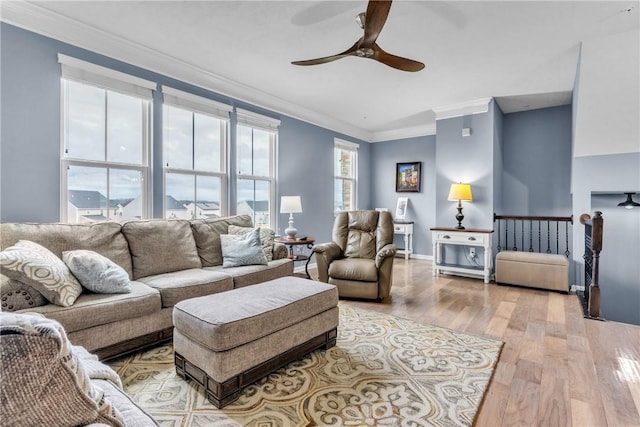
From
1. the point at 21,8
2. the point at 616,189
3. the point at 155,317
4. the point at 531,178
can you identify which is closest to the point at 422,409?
the point at 155,317

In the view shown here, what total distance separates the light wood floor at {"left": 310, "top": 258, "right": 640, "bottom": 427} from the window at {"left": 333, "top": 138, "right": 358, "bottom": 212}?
252cm

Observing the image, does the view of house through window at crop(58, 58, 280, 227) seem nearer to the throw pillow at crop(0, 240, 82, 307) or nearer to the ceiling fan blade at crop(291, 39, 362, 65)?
the throw pillow at crop(0, 240, 82, 307)

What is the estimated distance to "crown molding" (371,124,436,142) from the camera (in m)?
6.32

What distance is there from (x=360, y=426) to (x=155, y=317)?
169 cm

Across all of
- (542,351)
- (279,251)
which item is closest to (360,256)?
(279,251)

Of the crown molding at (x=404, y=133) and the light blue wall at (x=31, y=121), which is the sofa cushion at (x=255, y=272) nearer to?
the light blue wall at (x=31, y=121)

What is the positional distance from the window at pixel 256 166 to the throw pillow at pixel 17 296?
8.22 feet

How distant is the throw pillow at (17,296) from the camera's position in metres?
1.95

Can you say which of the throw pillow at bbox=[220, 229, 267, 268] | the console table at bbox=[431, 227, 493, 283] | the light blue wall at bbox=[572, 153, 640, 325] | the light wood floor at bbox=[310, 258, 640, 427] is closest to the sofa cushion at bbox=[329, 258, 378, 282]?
the light wood floor at bbox=[310, 258, 640, 427]

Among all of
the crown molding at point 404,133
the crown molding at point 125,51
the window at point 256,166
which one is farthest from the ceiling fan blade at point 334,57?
the crown molding at point 404,133

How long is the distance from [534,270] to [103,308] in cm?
477

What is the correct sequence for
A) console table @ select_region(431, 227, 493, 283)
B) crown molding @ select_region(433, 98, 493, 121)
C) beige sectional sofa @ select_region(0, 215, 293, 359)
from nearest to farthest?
beige sectional sofa @ select_region(0, 215, 293, 359) < console table @ select_region(431, 227, 493, 283) < crown molding @ select_region(433, 98, 493, 121)

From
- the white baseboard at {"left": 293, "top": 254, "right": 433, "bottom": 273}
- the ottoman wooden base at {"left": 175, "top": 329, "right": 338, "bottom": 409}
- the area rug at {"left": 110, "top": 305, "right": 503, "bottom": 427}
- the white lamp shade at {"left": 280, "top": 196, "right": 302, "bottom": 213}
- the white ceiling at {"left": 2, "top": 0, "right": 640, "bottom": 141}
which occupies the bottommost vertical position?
the area rug at {"left": 110, "top": 305, "right": 503, "bottom": 427}

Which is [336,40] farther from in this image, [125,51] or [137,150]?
[137,150]
